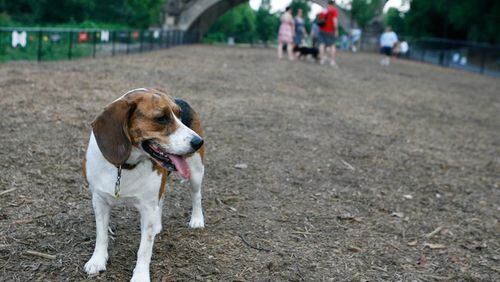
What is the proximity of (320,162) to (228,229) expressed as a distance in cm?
244

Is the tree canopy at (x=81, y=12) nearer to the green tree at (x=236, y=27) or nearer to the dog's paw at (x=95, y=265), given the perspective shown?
the green tree at (x=236, y=27)

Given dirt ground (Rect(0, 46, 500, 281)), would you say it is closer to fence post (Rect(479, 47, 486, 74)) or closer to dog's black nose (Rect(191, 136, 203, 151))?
dog's black nose (Rect(191, 136, 203, 151))

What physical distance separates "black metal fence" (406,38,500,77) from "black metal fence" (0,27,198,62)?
1523 centimetres

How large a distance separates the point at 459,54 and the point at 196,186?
89.5 ft

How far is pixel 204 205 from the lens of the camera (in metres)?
4.69

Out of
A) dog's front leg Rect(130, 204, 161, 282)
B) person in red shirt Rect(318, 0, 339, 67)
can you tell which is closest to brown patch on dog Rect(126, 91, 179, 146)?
dog's front leg Rect(130, 204, 161, 282)

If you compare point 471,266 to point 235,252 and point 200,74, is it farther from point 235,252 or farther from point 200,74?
point 200,74

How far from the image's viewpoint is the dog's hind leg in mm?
3854

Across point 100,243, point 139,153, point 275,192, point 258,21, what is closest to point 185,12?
point 258,21

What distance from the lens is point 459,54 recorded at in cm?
2858

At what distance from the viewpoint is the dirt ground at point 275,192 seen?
3.72 metres

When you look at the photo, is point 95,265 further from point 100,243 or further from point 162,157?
point 162,157

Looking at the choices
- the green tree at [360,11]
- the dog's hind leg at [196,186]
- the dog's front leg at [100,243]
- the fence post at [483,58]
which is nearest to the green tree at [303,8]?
the green tree at [360,11]

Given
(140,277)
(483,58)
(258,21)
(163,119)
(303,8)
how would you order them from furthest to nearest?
(303,8) < (258,21) < (483,58) < (140,277) < (163,119)
